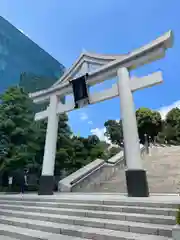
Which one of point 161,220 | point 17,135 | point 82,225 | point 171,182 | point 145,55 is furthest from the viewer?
point 17,135

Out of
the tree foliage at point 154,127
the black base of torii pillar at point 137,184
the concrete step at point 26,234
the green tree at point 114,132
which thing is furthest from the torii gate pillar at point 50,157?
the green tree at point 114,132

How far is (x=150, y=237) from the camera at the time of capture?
12.0 feet

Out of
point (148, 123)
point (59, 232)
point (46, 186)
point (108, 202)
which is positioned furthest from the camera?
point (148, 123)

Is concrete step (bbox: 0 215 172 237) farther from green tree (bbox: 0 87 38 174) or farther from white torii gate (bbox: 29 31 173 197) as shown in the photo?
green tree (bbox: 0 87 38 174)

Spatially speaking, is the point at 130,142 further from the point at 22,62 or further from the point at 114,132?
the point at 22,62

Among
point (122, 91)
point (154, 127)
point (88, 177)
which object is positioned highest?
point (154, 127)

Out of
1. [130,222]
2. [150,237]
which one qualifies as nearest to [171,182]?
[130,222]

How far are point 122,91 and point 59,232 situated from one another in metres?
4.54

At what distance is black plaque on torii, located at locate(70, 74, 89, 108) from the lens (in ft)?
28.8

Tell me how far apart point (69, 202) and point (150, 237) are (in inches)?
113

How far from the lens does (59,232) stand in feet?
15.1

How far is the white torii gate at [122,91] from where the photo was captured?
6.80 meters

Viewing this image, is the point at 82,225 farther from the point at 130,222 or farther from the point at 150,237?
the point at 150,237

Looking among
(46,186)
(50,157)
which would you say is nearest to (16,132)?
(50,157)
